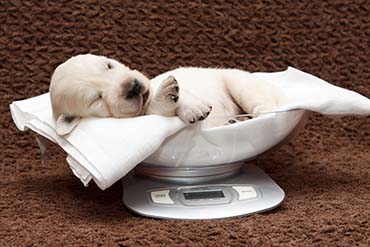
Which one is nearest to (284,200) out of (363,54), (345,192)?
(345,192)

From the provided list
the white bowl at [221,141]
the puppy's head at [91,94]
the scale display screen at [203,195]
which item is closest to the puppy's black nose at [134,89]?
the puppy's head at [91,94]

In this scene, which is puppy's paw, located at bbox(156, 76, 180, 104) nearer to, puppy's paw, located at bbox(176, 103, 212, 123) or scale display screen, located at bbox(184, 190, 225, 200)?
puppy's paw, located at bbox(176, 103, 212, 123)

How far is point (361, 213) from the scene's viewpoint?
1457 mm

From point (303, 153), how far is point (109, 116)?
0.65 meters

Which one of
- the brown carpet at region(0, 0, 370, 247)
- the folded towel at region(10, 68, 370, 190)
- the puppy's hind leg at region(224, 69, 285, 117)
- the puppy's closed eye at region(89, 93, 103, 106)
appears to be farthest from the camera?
the brown carpet at region(0, 0, 370, 247)

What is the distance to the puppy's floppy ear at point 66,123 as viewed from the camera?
4.97 ft

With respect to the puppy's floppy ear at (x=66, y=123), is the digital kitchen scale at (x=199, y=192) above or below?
below

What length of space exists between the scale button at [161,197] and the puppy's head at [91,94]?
0.55 ft

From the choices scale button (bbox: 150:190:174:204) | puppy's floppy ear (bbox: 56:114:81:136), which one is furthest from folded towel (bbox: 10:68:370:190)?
scale button (bbox: 150:190:174:204)

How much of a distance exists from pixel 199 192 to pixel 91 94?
29 cm

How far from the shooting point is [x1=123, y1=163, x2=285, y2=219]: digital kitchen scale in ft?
4.88

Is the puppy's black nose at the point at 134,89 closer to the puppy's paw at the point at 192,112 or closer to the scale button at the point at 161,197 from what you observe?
the puppy's paw at the point at 192,112

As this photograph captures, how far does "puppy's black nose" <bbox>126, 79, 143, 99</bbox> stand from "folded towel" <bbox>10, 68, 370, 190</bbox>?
0.18 ft

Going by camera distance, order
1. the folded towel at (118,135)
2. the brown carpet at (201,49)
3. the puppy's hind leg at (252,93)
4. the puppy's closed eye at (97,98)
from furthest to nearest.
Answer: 1. the brown carpet at (201,49)
2. the puppy's hind leg at (252,93)
3. the puppy's closed eye at (97,98)
4. the folded towel at (118,135)
